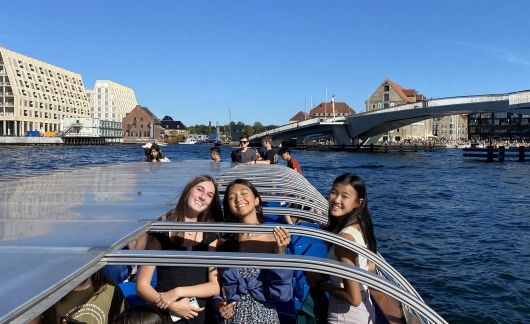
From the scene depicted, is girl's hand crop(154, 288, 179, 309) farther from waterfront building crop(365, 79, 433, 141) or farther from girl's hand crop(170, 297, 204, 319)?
waterfront building crop(365, 79, 433, 141)

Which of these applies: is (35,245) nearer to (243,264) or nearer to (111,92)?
(243,264)

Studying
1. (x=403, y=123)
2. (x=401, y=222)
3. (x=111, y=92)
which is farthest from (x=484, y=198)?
(x=111, y=92)

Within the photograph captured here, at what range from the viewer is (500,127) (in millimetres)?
154250

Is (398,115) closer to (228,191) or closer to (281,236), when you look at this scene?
(228,191)

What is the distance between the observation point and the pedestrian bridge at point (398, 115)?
52312mm

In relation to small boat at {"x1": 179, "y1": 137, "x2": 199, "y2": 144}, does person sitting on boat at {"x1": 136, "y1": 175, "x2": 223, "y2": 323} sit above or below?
below

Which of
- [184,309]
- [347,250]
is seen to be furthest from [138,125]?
[347,250]

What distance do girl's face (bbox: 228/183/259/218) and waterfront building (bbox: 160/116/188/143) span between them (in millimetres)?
154705

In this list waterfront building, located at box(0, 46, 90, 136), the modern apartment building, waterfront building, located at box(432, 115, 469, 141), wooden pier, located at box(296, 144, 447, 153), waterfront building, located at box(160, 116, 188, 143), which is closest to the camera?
wooden pier, located at box(296, 144, 447, 153)

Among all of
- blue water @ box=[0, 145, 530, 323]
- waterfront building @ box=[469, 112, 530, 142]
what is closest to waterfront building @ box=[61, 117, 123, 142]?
blue water @ box=[0, 145, 530, 323]

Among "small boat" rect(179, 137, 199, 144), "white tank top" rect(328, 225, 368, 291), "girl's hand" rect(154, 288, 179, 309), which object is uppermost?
"small boat" rect(179, 137, 199, 144)

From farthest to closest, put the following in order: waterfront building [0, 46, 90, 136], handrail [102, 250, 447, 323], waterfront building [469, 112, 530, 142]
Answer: waterfront building [469, 112, 530, 142], waterfront building [0, 46, 90, 136], handrail [102, 250, 447, 323]

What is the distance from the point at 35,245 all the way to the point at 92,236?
36 cm

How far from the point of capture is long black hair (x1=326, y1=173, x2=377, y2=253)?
3.83 meters
